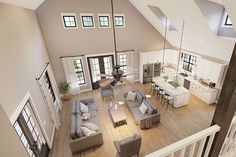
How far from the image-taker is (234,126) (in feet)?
5.46

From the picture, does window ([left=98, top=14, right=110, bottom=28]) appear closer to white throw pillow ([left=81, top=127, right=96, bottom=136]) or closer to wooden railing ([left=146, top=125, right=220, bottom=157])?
white throw pillow ([left=81, top=127, right=96, bottom=136])

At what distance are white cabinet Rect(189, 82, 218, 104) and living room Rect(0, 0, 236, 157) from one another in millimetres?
45

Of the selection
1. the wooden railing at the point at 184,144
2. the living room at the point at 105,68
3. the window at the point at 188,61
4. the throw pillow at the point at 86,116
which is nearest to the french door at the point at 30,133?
the living room at the point at 105,68

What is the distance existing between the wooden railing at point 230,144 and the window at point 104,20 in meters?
6.74

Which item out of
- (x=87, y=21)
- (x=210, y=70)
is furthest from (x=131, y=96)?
(x=87, y=21)

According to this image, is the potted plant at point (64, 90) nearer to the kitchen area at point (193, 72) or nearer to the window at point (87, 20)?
the window at point (87, 20)

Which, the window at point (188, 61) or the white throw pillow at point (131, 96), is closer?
the white throw pillow at point (131, 96)

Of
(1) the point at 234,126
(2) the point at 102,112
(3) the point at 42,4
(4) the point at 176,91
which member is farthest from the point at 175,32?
(3) the point at 42,4

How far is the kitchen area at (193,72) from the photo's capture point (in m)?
5.85

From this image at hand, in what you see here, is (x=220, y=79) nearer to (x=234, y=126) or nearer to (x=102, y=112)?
(x=234, y=126)

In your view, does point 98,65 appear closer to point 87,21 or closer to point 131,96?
point 87,21

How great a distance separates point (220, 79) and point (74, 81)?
7.17 metres

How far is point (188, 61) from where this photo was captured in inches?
298

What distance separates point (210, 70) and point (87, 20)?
6411mm
